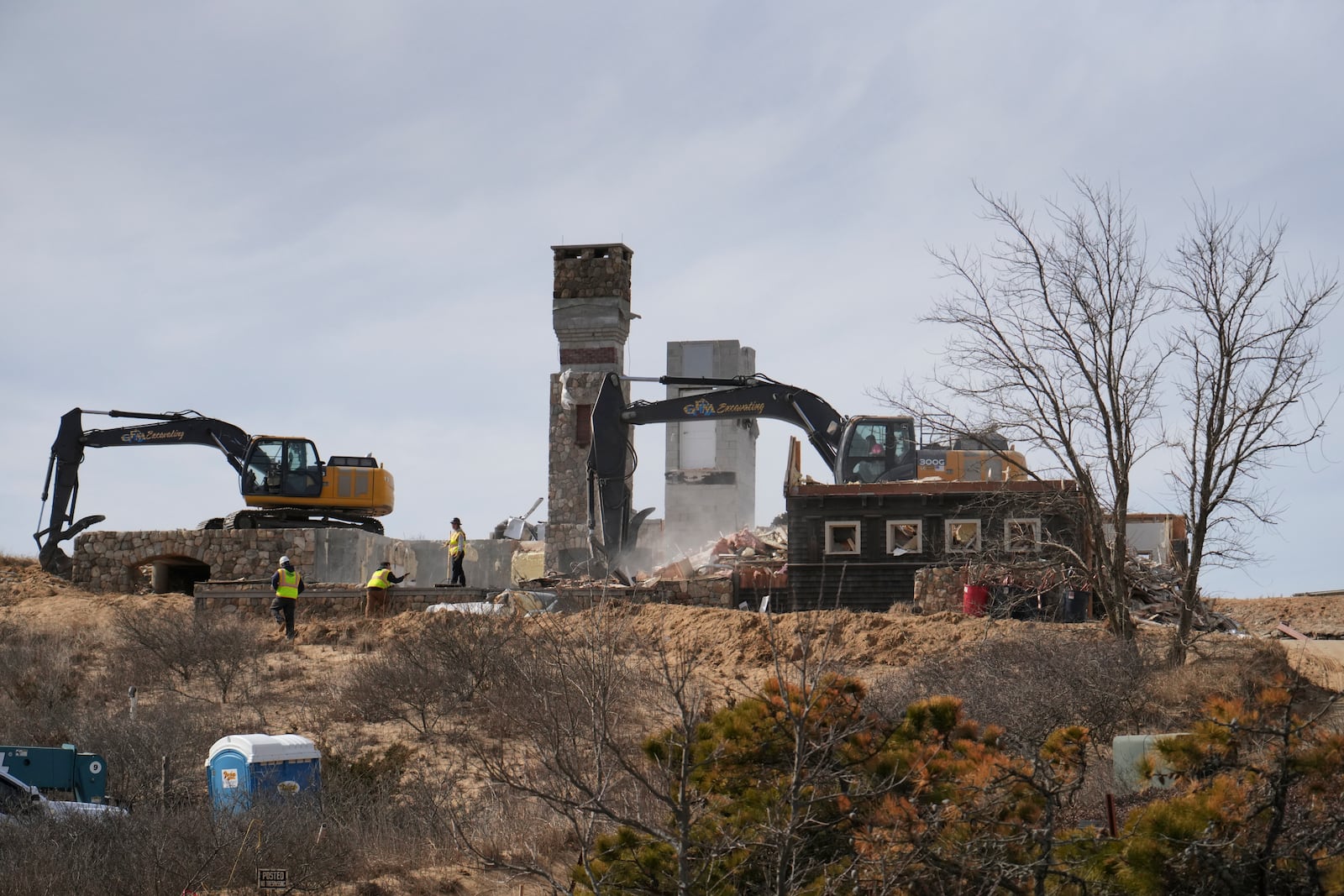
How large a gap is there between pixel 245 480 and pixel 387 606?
10394 mm

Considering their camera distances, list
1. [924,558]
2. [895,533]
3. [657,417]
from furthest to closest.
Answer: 1. [657,417]
2. [895,533]
3. [924,558]

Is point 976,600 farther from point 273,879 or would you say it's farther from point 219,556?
point 219,556

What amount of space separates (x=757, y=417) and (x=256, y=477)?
12807 millimetres

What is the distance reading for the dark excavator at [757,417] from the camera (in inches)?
1168

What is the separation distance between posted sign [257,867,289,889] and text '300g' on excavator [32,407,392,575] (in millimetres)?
25445

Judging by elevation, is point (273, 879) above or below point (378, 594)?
below

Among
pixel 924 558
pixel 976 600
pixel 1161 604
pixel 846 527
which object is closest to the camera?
pixel 976 600

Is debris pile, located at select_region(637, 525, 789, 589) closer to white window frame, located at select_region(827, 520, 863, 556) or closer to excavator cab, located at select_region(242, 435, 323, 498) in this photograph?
white window frame, located at select_region(827, 520, 863, 556)

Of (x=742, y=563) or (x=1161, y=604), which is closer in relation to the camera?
(x=1161, y=604)

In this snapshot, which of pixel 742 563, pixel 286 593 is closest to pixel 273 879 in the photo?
pixel 286 593

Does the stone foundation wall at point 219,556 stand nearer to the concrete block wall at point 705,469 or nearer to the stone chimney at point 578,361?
the stone chimney at point 578,361

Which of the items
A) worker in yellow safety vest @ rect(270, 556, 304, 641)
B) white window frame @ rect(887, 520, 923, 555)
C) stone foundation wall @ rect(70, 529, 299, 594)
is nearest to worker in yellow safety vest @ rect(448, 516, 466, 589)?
worker in yellow safety vest @ rect(270, 556, 304, 641)

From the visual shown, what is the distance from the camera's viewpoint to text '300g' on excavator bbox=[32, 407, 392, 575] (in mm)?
34594

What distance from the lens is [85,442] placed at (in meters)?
37.1
